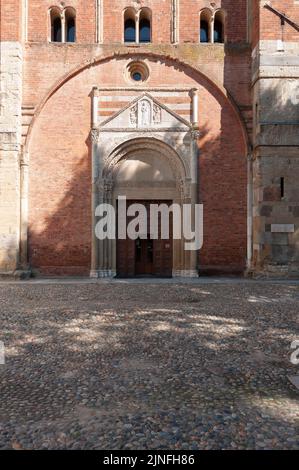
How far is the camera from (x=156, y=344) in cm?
509

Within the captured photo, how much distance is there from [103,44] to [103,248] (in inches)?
314

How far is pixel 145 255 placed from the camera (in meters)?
14.0

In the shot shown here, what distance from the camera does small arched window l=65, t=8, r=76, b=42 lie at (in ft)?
46.2

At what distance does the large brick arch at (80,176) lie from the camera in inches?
534

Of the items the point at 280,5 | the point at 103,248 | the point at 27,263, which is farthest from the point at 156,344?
the point at 280,5

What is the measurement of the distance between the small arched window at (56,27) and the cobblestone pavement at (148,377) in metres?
11.7

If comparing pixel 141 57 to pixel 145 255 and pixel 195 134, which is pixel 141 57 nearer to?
pixel 195 134

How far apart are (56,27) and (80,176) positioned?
6450 mm

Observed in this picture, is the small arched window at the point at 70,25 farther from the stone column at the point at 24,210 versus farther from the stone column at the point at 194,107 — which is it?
the stone column at the point at 194,107

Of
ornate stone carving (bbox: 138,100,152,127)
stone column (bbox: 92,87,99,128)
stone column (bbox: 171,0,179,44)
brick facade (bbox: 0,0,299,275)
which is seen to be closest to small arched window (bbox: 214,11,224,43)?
brick facade (bbox: 0,0,299,275)

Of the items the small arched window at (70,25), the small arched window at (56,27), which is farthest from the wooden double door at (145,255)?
the small arched window at (56,27)

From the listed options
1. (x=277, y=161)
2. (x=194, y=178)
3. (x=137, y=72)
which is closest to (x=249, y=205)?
(x=277, y=161)

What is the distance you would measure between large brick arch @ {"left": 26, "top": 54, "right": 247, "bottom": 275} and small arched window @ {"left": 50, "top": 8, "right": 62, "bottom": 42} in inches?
84.5
